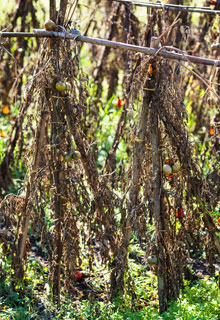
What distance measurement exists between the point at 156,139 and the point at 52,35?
0.82 m

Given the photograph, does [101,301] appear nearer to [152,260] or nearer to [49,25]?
[152,260]

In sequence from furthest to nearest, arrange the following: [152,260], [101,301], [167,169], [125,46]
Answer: [101,301] → [152,260] → [167,169] → [125,46]

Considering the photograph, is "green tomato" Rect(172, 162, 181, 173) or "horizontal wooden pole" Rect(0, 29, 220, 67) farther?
"green tomato" Rect(172, 162, 181, 173)

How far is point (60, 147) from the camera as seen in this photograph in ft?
8.92

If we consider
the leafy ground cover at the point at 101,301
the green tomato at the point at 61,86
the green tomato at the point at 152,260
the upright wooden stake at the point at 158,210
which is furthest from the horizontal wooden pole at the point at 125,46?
the leafy ground cover at the point at 101,301

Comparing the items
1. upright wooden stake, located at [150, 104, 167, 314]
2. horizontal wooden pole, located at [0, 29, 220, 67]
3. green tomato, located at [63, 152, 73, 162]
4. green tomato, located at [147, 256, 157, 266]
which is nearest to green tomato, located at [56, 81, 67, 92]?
horizontal wooden pole, located at [0, 29, 220, 67]

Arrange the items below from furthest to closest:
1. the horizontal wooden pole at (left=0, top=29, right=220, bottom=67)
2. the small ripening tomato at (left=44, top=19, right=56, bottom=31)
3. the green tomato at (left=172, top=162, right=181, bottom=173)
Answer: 1. the green tomato at (left=172, top=162, right=181, bottom=173)
2. the small ripening tomato at (left=44, top=19, right=56, bottom=31)
3. the horizontal wooden pole at (left=0, top=29, right=220, bottom=67)

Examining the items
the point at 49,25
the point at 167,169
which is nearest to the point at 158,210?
the point at 167,169

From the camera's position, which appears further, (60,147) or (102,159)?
(102,159)

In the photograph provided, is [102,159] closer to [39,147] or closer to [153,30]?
[153,30]

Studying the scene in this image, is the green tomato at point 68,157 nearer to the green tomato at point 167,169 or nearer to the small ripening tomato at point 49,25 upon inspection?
the green tomato at point 167,169

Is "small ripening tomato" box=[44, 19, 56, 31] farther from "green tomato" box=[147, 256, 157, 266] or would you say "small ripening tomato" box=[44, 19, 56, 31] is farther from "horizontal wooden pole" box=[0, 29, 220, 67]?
"green tomato" box=[147, 256, 157, 266]

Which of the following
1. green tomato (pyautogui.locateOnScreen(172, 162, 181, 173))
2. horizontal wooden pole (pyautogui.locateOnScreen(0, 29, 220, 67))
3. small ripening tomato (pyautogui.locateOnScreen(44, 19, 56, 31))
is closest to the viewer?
horizontal wooden pole (pyautogui.locateOnScreen(0, 29, 220, 67))

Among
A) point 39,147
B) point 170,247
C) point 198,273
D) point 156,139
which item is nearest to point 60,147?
point 39,147
